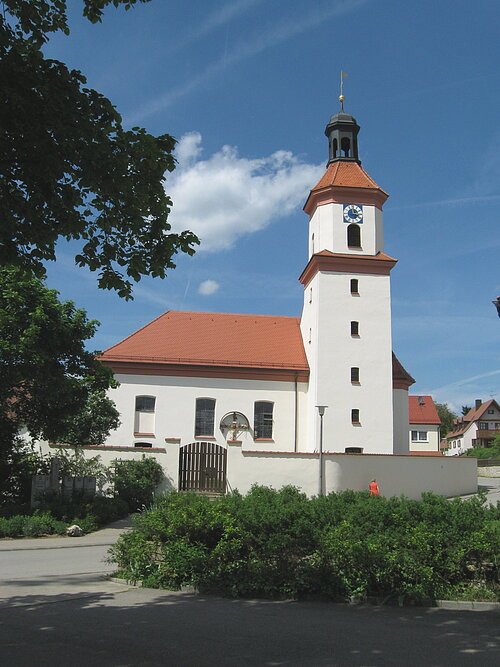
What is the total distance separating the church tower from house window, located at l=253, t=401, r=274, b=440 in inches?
79.4

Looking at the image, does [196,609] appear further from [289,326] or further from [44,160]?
[289,326]

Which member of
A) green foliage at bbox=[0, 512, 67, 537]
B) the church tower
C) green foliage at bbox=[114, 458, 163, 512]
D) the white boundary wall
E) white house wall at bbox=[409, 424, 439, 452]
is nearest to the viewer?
green foliage at bbox=[0, 512, 67, 537]

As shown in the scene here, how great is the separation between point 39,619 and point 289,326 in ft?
103

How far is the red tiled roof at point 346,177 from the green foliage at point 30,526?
22.6 m

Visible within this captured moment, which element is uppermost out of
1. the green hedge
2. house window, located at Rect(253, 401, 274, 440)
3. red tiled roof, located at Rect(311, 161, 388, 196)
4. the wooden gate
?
red tiled roof, located at Rect(311, 161, 388, 196)

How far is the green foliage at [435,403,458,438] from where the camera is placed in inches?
4306

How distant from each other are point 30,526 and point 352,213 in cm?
2294

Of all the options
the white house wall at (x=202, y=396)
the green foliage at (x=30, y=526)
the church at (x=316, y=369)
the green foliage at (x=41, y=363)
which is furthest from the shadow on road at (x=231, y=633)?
the white house wall at (x=202, y=396)

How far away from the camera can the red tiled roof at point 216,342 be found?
113ft

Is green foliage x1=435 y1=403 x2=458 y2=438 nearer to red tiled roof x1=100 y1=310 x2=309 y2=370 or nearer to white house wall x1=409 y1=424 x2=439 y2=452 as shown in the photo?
white house wall x1=409 y1=424 x2=439 y2=452

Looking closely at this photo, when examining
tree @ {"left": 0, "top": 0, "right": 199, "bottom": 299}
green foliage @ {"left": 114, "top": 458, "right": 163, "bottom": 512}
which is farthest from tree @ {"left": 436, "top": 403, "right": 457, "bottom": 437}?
tree @ {"left": 0, "top": 0, "right": 199, "bottom": 299}

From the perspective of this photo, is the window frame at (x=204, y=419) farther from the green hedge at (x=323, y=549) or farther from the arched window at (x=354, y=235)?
the green hedge at (x=323, y=549)

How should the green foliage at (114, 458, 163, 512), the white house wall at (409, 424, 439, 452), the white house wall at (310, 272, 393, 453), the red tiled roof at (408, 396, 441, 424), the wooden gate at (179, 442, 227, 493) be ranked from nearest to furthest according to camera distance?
the green foliage at (114, 458, 163, 512), the wooden gate at (179, 442, 227, 493), the white house wall at (310, 272, 393, 453), the white house wall at (409, 424, 439, 452), the red tiled roof at (408, 396, 441, 424)

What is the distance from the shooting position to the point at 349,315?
32.9 m
